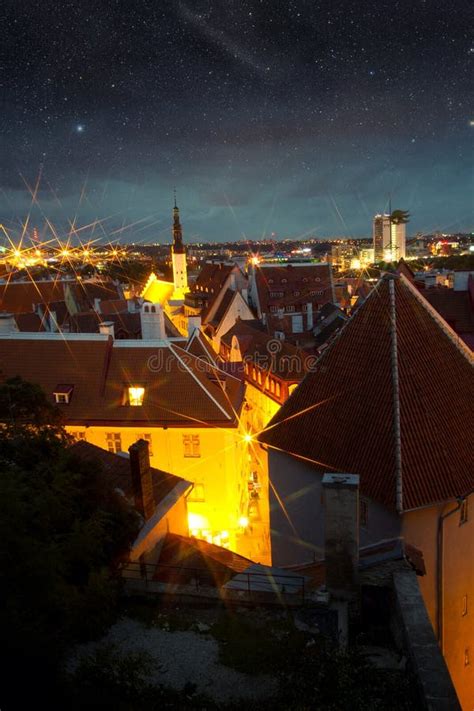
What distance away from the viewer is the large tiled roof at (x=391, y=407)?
52.4 feet

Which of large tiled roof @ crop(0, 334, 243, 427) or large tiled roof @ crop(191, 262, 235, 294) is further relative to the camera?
large tiled roof @ crop(191, 262, 235, 294)

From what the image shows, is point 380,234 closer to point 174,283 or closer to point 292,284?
point 174,283

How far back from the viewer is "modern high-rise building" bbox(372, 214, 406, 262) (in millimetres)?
136125

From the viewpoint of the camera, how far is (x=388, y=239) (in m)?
173

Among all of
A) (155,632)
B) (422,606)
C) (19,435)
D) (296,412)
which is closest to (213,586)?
(155,632)

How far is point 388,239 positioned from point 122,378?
15911cm

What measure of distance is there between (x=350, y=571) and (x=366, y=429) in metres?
5.99

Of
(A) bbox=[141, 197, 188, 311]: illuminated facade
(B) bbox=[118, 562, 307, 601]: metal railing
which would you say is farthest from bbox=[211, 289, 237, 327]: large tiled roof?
(B) bbox=[118, 562, 307, 601]: metal railing

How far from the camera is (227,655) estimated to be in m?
10.7

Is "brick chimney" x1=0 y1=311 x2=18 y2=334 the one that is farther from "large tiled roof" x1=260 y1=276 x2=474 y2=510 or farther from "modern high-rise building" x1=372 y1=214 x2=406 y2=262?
"modern high-rise building" x1=372 y1=214 x2=406 y2=262

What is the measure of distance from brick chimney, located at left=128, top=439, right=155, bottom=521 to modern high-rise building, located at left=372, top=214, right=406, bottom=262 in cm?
9898

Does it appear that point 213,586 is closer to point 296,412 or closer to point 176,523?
point 176,523

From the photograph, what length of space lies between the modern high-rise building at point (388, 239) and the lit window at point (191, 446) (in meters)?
90.6

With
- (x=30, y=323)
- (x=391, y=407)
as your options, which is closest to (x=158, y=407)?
(x=391, y=407)
